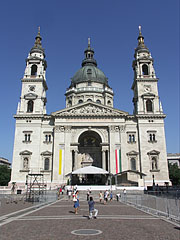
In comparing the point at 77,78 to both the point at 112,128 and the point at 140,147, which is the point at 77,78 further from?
the point at 140,147

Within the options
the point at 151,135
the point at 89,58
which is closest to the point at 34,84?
the point at 151,135

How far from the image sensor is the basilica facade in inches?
1810

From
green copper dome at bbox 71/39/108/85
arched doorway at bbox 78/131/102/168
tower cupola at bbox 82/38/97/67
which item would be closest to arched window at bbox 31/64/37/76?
green copper dome at bbox 71/39/108/85

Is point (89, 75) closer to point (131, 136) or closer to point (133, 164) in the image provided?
point (131, 136)

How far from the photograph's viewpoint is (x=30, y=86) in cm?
A: 5238

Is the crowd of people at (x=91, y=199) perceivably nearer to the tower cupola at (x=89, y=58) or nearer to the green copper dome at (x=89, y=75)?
the green copper dome at (x=89, y=75)

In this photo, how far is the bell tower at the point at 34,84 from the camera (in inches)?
1997

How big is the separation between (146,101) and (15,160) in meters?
30.9

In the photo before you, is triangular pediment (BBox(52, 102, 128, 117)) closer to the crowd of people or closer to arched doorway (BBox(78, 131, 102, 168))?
arched doorway (BBox(78, 131, 102, 168))

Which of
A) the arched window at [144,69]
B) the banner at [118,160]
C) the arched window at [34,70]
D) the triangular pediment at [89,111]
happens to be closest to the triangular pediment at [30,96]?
the triangular pediment at [89,111]

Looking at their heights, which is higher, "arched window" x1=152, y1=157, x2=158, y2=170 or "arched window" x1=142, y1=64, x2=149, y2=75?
"arched window" x1=142, y1=64, x2=149, y2=75

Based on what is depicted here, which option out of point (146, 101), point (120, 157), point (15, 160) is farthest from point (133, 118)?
point (15, 160)

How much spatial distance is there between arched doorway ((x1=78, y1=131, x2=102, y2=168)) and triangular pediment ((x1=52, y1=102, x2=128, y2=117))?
4601mm

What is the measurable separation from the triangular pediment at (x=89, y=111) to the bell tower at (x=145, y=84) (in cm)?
545
